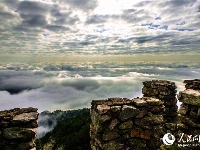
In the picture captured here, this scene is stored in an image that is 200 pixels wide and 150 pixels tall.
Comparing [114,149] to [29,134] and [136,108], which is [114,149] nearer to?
[136,108]

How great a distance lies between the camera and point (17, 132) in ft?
23.9

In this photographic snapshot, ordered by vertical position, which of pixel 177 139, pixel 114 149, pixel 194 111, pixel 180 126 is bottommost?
pixel 114 149

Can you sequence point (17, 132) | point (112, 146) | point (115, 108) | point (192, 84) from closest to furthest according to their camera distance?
1. point (17, 132)
2. point (112, 146)
3. point (115, 108)
4. point (192, 84)

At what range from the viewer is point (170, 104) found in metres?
14.6

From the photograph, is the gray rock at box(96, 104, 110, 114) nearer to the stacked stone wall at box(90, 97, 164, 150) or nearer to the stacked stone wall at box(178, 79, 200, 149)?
the stacked stone wall at box(90, 97, 164, 150)

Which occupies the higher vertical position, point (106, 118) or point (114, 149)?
point (106, 118)

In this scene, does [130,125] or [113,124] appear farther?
[130,125]

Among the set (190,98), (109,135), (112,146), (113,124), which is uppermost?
(190,98)

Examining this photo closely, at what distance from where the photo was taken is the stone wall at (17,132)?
23.8 ft

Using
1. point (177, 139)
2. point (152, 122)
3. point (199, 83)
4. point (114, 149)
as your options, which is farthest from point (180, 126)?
point (199, 83)

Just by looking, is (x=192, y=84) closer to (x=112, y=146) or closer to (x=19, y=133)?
(x=112, y=146)

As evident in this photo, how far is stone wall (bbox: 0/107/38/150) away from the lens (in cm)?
725

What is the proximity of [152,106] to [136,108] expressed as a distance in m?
0.81

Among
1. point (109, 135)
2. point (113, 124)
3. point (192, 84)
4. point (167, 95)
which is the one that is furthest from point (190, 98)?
point (192, 84)
